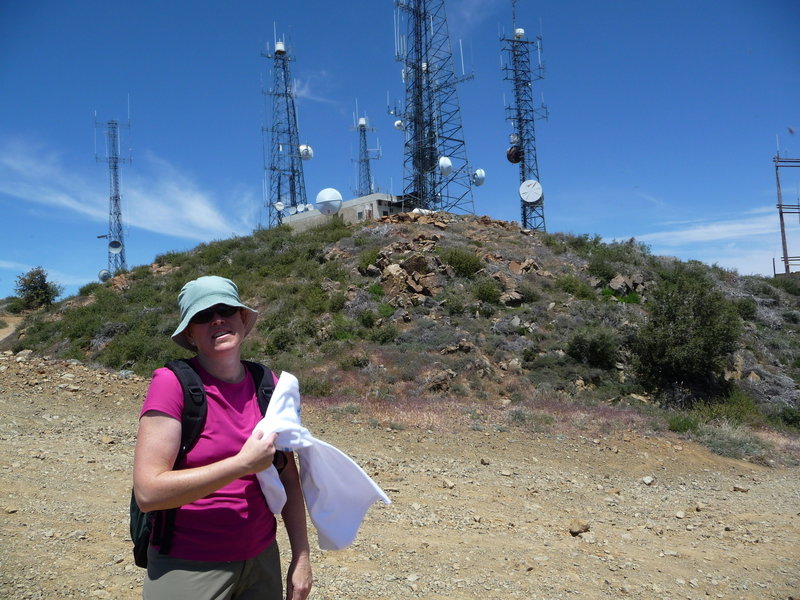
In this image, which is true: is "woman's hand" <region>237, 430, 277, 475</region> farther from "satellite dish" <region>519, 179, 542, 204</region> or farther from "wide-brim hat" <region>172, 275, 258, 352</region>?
"satellite dish" <region>519, 179, 542, 204</region>

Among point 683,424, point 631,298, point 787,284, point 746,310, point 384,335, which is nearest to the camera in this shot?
point 683,424

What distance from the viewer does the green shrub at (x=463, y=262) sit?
18484mm

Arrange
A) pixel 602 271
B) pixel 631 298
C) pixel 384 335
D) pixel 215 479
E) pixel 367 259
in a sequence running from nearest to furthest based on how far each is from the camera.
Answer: pixel 215 479 → pixel 384 335 → pixel 631 298 → pixel 367 259 → pixel 602 271

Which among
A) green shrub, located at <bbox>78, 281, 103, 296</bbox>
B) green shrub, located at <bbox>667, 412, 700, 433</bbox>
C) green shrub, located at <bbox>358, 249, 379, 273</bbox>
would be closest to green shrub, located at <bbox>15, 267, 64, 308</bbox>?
green shrub, located at <bbox>78, 281, 103, 296</bbox>

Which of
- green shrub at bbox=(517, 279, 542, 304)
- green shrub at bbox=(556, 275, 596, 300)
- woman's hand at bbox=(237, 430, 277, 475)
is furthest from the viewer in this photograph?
green shrub at bbox=(556, 275, 596, 300)

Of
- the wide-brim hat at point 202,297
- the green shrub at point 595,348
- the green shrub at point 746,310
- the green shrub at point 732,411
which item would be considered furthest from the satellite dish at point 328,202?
the wide-brim hat at point 202,297

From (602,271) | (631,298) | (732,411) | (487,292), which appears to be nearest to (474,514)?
(732,411)

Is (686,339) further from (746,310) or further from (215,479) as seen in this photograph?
(215,479)

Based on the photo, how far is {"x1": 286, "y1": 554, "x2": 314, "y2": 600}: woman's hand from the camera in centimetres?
213

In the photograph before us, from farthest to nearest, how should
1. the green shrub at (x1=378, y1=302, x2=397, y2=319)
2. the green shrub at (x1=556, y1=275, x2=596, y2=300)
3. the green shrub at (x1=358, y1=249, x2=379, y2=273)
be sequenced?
the green shrub at (x1=358, y1=249, x2=379, y2=273)
the green shrub at (x1=556, y1=275, x2=596, y2=300)
the green shrub at (x1=378, y1=302, x2=397, y2=319)

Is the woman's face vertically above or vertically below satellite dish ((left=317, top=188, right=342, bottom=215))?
below

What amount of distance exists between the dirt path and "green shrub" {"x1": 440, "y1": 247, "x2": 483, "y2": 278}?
30.0ft

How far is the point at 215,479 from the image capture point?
1.74 m

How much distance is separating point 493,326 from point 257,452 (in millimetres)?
14386
